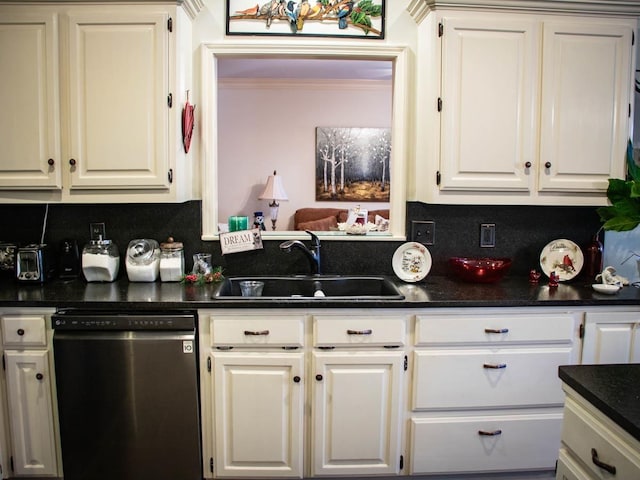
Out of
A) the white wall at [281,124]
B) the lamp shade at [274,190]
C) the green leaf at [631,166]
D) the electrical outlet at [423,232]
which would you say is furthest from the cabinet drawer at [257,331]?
the white wall at [281,124]

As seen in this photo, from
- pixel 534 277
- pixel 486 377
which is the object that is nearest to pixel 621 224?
pixel 534 277

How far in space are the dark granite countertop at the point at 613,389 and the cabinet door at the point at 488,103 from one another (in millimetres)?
1166

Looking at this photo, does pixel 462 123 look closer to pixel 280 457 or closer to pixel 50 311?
pixel 280 457

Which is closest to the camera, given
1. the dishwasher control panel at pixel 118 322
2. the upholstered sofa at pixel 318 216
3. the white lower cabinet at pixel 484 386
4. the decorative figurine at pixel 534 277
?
the dishwasher control panel at pixel 118 322

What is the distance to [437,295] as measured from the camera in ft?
6.97

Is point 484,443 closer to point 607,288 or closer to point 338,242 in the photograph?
point 607,288

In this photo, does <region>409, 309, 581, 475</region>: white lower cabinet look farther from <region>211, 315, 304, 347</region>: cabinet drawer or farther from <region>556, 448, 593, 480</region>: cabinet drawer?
<region>556, 448, 593, 480</region>: cabinet drawer

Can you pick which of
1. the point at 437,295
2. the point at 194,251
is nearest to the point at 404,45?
the point at 437,295

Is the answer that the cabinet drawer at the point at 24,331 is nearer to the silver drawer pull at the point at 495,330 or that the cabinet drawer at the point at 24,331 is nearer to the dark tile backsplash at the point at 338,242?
the dark tile backsplash at the point at 338,242

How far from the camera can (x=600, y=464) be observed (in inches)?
42.3

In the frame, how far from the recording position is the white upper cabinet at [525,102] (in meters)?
2.22

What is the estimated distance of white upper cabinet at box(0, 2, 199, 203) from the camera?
7.00 feet

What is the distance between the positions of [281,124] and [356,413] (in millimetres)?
4268

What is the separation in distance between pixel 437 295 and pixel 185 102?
148 cm
